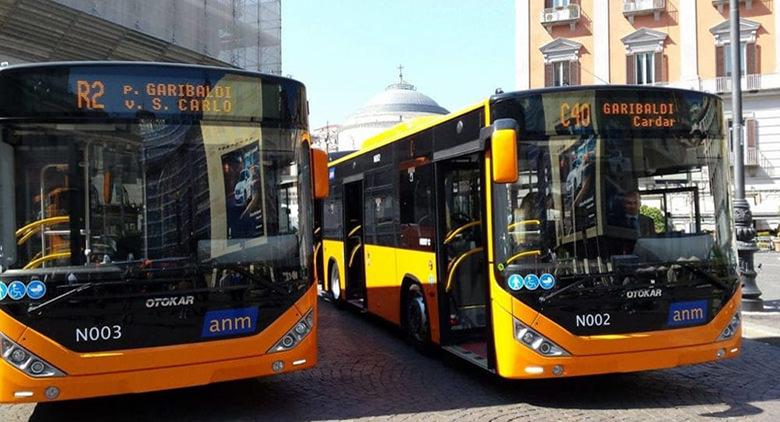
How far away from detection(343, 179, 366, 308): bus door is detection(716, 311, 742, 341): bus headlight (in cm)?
574

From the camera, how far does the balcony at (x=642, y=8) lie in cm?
3772

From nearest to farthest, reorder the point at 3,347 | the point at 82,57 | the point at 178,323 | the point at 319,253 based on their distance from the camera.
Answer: the point at 3,347
the point at 178,323
the point at 319,253
the point at 82,57

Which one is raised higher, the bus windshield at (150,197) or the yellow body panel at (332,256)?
the bus windshield at (150,197)

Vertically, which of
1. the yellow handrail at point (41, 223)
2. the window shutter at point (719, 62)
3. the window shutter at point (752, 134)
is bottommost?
the yellow handrail at point (41, 223)

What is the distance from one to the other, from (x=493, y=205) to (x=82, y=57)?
21318 mm

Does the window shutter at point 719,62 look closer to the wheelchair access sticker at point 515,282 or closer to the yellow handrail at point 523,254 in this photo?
the yellow handrail at point 523,254

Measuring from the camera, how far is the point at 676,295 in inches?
236

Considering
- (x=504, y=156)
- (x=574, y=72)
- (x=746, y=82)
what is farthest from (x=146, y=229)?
(x=746, y=82)

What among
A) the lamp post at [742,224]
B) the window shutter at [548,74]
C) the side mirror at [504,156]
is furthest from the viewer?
the window shutter at [548,74]

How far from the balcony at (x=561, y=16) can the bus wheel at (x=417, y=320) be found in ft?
110

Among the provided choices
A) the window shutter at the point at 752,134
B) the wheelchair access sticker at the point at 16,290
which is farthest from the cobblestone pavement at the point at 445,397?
the window shutter at the point at 752,134

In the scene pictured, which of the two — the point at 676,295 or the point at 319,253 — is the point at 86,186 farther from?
the point at 319,253

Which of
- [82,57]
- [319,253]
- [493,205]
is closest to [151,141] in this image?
[493,205]

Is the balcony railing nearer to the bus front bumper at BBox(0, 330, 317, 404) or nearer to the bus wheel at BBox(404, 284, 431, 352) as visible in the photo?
the bus wheel at BBox(404, 284, 431, 352)
